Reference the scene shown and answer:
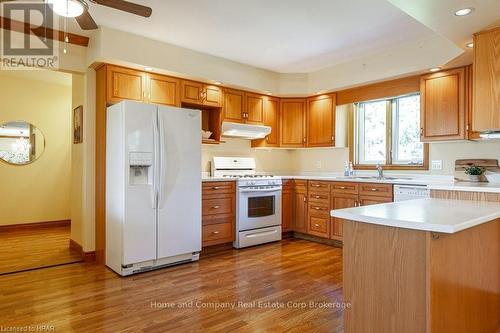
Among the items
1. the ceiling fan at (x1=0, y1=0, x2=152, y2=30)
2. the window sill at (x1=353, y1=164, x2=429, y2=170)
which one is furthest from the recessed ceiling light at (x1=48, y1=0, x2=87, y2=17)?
the window sill at (x1=353, y1=164, x2=429, y2=170)

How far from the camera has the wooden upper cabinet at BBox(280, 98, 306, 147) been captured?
5.08m

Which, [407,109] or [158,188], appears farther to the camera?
[407,109]

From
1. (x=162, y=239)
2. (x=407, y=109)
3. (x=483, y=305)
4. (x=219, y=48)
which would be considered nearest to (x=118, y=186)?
(x=162, y=239)

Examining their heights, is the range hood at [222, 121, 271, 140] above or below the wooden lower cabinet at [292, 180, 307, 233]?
above

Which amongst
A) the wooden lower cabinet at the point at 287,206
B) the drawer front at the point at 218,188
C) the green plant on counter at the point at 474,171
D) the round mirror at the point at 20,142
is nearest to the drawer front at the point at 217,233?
the drawer front at the point at 218,188

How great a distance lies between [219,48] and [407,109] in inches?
104

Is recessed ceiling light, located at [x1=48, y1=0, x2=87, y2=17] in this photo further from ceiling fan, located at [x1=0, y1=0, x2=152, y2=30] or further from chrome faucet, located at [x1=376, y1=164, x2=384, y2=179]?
chrome faucet, located at [x1=376, y1=164, x2=384, y2=179]

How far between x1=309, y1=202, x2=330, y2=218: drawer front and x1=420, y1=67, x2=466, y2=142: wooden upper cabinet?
1.50 meters

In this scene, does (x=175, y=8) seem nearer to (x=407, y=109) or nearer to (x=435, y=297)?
(x=435, y=297)

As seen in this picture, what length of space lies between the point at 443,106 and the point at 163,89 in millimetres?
3263

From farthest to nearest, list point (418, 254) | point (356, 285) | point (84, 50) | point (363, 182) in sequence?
point (363, 182) → point (84, 50) → point (356, 285) → point (418, 254)

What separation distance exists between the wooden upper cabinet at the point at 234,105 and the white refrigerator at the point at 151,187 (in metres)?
0.90

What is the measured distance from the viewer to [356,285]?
1.71 meters

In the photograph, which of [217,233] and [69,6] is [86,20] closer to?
[69,6]
